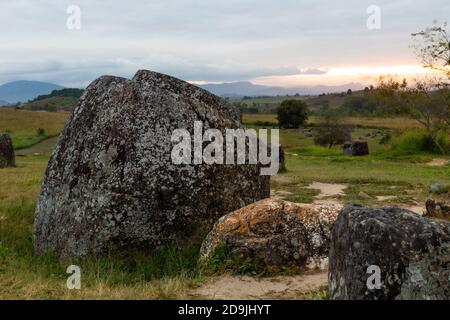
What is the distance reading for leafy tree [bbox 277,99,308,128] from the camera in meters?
88.4

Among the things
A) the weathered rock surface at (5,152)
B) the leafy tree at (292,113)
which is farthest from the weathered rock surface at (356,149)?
the leafy tree at (292,113)

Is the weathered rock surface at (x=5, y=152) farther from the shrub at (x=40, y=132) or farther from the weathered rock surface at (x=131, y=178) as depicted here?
the shrub at (x=40, y=132)

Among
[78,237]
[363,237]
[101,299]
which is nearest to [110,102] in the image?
[78,237]

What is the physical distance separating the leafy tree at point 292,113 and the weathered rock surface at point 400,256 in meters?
83.6

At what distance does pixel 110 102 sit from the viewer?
9.88 metres

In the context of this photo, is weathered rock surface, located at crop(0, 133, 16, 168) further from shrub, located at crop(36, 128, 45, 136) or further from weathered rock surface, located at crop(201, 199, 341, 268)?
shrub, located at crop(36, 128, 45, 136)

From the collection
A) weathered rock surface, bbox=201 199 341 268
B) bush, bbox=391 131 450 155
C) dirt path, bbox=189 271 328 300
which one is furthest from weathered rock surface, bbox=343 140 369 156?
dirt path, bbox=189 271 328 300

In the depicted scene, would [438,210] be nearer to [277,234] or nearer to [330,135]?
[277,234]

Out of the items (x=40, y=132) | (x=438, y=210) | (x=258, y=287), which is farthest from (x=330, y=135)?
(x=258, y=287)

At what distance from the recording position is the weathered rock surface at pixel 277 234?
8.00 meters

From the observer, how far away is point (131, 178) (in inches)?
359

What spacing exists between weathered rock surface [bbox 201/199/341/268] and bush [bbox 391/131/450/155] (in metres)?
32.4

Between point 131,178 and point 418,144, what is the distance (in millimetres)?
35816
